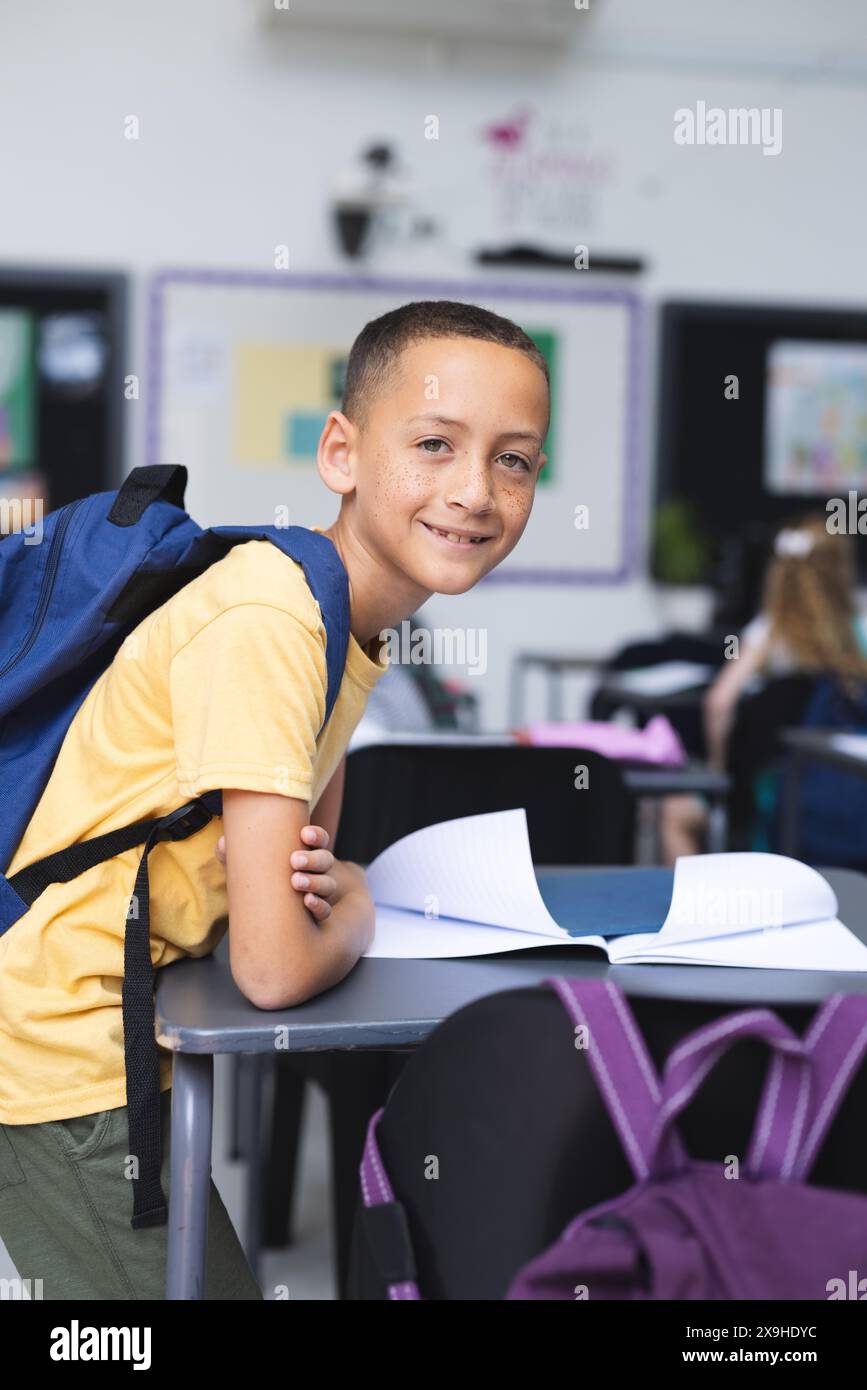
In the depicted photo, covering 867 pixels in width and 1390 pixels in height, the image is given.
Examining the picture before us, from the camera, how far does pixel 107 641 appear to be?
1114 millimetres

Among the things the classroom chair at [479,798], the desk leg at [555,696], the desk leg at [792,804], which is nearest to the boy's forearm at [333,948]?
the classroom chair at [479,798]

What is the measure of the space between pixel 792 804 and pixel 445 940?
237cm

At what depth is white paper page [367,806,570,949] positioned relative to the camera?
1179 mm

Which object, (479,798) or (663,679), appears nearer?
(479,798)

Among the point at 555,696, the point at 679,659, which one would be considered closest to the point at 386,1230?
the point at 679,659

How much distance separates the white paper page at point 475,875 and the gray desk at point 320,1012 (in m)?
0.05

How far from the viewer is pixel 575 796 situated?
1.92m

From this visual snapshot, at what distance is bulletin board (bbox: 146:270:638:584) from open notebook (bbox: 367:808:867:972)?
4.47 metres

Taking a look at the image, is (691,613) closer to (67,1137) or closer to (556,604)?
(556,604)

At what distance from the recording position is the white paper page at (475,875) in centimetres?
118

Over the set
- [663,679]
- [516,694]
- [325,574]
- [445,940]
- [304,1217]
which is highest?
[325,574]

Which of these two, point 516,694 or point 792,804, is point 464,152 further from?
point 792,804

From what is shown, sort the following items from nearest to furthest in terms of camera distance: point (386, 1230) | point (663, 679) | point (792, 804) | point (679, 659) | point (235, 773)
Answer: point (386, 1230) → point (235, 773) → point (792, 804) → point (663, 679) → point (679, 659)

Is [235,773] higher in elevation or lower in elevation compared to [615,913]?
higher
